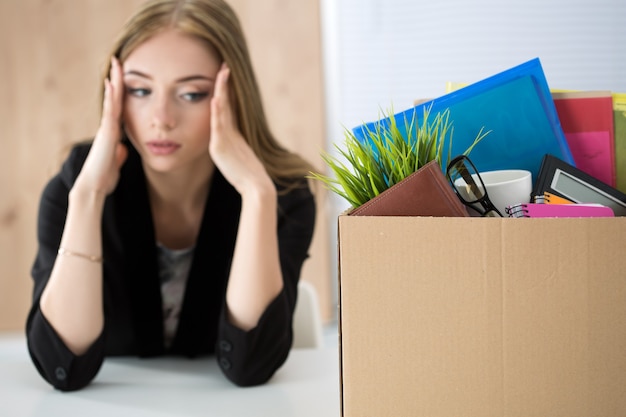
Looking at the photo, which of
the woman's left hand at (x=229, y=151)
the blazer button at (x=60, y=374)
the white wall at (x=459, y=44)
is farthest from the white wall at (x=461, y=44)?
the blazer button at (x=60, y=374)

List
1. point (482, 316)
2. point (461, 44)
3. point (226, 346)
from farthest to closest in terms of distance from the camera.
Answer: point (461, 44) → point (226, 346) → point (482, 316)

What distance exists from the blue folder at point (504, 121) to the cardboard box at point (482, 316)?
194mm

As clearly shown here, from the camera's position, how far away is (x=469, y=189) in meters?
0.77

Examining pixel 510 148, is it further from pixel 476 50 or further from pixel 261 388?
pixel 476 50

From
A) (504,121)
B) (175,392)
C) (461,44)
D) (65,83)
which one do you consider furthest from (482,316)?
(65,83)

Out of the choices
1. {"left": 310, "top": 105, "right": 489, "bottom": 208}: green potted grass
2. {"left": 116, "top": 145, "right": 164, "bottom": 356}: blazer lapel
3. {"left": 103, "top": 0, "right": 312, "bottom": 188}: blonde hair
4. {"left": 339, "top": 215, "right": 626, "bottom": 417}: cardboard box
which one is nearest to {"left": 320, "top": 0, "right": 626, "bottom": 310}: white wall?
{"left": 103, "top": 0, "right": 312, "bottom": 188}: blonde hair

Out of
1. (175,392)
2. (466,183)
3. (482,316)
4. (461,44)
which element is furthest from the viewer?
(461,44)

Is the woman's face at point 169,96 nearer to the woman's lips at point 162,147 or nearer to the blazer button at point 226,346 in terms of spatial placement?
the woman's lips at point 162,147

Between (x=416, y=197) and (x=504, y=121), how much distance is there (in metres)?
0.21

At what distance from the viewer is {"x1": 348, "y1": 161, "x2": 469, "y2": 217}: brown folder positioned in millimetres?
685

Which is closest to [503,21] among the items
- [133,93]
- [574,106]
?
[133,93]

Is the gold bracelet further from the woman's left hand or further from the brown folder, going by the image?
the brown folder

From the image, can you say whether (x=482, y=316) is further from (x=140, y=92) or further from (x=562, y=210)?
(x=140, y=92)

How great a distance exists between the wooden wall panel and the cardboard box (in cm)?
275
